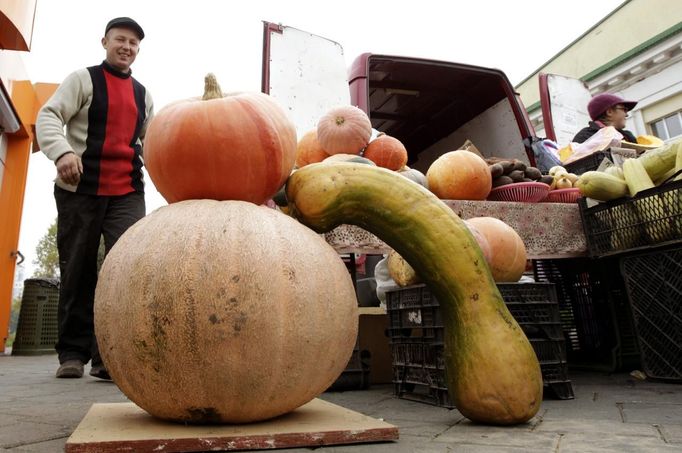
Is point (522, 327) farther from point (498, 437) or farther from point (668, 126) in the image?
point (668, 126)

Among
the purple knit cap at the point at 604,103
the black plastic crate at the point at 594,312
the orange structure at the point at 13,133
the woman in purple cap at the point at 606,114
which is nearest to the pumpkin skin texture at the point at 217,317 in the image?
the black plastic crate at the point at 594,312

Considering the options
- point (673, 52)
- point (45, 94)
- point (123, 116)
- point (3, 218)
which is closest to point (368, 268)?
point (123, 116)

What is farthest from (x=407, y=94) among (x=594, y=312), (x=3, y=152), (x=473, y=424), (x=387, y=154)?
(x=3, y=152)

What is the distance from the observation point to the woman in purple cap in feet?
15.7

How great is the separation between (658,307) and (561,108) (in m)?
4.57

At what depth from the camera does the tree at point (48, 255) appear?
919 inches

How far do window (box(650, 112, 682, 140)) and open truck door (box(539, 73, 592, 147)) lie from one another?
18.4 ft

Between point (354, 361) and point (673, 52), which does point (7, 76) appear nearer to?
point (354, 361)

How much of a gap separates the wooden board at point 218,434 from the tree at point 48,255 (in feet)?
81.9

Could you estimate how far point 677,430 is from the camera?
4.65 ft

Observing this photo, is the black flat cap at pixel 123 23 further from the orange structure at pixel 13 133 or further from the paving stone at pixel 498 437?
the orange structure at pixel 13 133

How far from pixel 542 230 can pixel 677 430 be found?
1.58 meters

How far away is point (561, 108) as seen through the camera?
253 inches

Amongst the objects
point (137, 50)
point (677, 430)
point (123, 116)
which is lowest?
point (677, 430)
